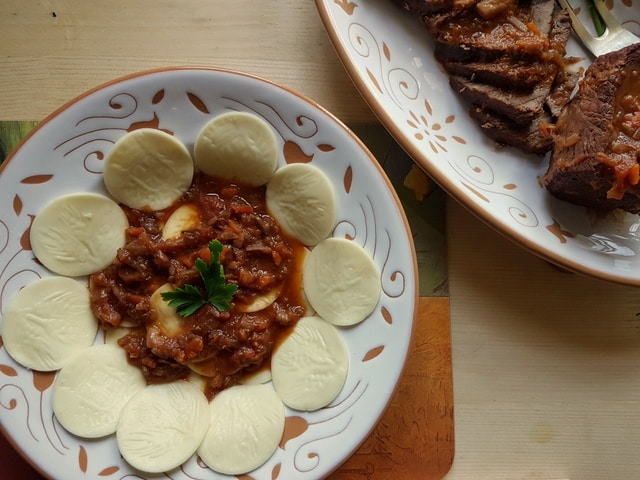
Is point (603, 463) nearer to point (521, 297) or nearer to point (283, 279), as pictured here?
point (521, 297)

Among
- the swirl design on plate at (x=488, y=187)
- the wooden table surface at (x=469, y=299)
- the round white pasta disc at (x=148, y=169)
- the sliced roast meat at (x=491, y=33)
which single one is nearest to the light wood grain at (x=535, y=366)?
the wooden table surface at (x=469, y=299)

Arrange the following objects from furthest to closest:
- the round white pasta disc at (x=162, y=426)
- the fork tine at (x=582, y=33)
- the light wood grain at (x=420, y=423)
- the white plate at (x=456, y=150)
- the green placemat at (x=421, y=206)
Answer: the fork tine at (x=582, y=33) < the green placemat at (x=421, y=206) < the light wood grain at (x=420, y=423) < the white plate at (x=456, y=150) < the round white pasta disc at (x=162, y=426)

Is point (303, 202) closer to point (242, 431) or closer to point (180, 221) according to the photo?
point (180, 221)

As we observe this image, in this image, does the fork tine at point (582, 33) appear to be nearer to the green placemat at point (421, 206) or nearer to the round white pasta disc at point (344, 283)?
the green placemat at point (421, 206)

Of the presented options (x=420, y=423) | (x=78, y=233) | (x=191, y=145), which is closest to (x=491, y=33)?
(x=191, y=145)

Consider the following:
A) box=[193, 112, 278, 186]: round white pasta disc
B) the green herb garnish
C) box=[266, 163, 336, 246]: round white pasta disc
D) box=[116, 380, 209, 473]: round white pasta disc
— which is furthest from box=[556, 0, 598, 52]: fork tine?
box=[116, 380, 209, 473]: round white pasta disc

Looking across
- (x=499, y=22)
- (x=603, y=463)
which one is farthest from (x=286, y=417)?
(x=499, y=22)
